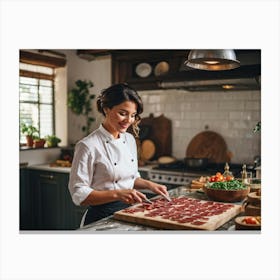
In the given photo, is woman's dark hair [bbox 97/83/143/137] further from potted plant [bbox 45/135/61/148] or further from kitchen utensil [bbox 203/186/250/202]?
potted plant [bbox 45/135/61/148]

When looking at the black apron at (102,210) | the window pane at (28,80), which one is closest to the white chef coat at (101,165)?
the black apron at (102,210)

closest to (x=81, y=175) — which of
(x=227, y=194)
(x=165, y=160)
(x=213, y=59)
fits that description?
(x=227, y=194)

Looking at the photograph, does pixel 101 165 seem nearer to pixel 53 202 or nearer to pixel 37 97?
pixel 37 97

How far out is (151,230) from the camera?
2.09m

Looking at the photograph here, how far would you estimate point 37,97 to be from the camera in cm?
354

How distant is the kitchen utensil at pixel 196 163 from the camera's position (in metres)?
3.87

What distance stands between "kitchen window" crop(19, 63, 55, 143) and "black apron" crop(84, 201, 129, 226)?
1.43m

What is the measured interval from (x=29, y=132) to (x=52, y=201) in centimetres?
78

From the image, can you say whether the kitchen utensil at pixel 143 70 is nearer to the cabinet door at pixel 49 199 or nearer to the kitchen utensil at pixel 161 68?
the kitchen utensil at pixel 161 68

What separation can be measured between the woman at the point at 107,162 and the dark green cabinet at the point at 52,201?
4.82ft

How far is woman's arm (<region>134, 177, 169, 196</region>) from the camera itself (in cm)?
246

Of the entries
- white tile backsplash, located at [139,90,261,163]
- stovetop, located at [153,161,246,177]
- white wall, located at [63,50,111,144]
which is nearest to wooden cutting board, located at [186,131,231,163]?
white tile backsplash, located at [139,90,261,163]
